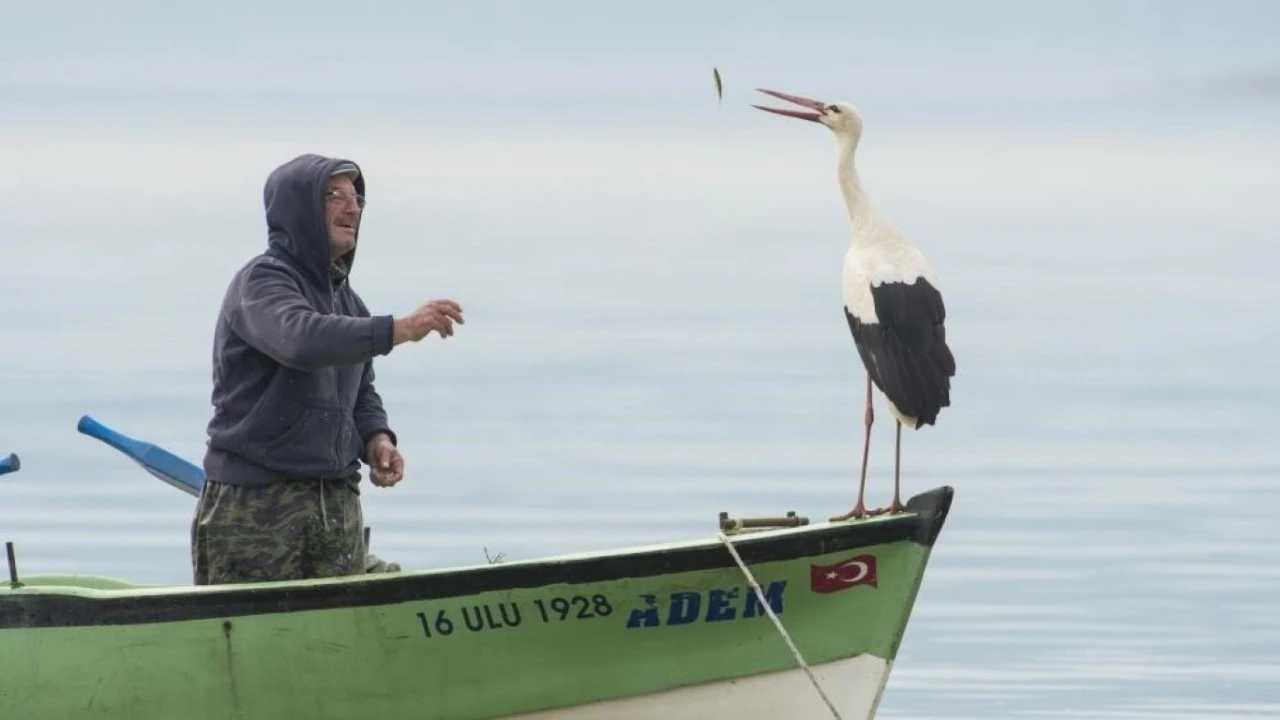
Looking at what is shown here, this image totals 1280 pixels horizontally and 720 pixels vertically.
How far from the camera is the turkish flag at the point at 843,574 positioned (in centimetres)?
1083

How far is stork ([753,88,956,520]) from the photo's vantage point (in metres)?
11.0

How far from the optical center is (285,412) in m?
10.8

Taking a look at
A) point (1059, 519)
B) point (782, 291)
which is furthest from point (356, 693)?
point (782, 291)

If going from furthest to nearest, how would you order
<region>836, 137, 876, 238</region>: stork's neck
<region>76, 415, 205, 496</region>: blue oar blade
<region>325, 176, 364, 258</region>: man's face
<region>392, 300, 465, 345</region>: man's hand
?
<region>76, 415, 205, 496</region>: blue oar blade, <region>836, 137, 876, 238</region>: stork's neck, <region>325, 176, 364, 258</region>: man's face, <region>392, 300, 465, 345</region>: man's hand

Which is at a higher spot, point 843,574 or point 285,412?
point 285,412

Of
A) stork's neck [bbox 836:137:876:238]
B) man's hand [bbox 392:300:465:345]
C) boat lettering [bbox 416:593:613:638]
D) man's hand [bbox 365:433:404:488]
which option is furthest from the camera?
stork's neck [bbox 836:137:876:238]

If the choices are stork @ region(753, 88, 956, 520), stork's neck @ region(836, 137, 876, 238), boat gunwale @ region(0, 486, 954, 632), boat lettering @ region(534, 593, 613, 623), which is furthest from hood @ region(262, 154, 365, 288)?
stork's neck @ region(836, 137, 876, 238)

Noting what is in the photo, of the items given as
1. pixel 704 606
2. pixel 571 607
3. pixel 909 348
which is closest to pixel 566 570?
pixel 571 607

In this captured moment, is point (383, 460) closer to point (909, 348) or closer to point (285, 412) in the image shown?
point (285, 412)

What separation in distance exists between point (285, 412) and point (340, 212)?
619mm

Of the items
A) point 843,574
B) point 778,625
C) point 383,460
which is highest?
point 383,460

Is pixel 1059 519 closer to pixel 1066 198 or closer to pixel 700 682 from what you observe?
pixel 700 682

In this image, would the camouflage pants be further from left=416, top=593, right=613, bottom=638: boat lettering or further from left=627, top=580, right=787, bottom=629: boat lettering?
left=627, top=580, right=787, bottom=629: boat lettering

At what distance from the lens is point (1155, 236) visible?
64.2m
